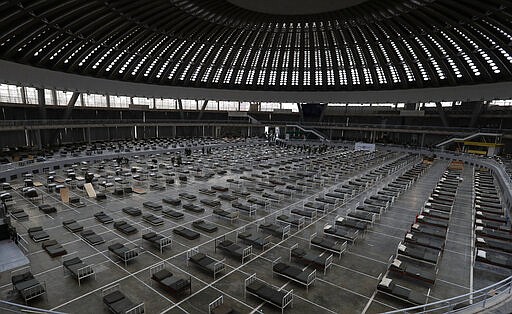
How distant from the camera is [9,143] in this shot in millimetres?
45781

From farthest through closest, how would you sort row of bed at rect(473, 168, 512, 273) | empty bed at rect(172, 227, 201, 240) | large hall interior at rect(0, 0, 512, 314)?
1. empty bed at rect(172, 227, 201, 240)
2. row of bed at rect(473, 168, 512, 273)
3. large hall interior at rect(0, 0, 512, 314)

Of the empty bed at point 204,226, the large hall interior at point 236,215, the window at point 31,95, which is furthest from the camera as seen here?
the window at point 31,95

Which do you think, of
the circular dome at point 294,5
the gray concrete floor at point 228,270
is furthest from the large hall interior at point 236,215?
the circular dome at point 294,5

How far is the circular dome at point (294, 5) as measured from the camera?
1503 inches

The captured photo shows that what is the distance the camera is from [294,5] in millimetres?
39719

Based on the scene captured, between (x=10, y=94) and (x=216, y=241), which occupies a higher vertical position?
(x=10, y=94)

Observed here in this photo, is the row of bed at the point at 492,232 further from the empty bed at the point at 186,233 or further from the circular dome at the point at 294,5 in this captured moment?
the circular dome at the point at 294,5

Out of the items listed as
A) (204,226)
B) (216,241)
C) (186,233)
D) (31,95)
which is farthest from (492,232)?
(31,95)

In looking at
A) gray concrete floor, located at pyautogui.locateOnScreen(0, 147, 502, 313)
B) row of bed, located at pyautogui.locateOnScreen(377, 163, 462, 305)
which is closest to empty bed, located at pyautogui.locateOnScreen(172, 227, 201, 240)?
gray concrete floor, located at pyautogui.locateOnScreen(0, 147, 502, 313)

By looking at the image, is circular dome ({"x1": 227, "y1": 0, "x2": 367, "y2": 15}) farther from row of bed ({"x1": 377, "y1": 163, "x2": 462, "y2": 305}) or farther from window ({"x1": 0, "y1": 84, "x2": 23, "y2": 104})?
window ({"x1": 0, "y1": 84, "x2": 23, "y2": 104})

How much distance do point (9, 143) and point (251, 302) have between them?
2087 inches

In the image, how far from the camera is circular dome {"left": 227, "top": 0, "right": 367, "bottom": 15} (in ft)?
125

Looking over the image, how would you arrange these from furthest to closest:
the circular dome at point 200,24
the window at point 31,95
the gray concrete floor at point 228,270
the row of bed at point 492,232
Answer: the window at point 31,95 → the circular dome at point 200,24 → the row of bed at point 492,232 → the gray concrete floor at point 228,270

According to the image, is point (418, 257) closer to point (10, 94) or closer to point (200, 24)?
point (200, 24)
